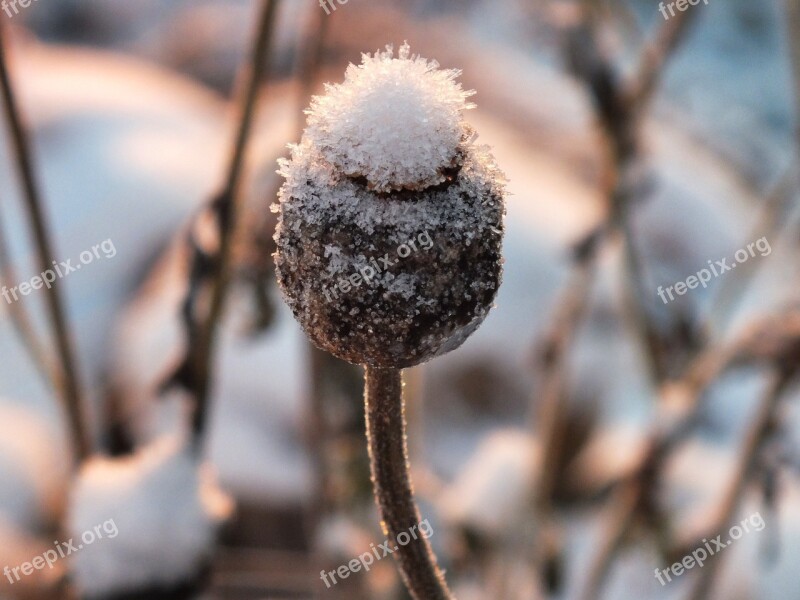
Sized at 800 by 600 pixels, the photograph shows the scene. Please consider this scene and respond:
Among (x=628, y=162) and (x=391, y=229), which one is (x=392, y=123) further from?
(x=628, y=162)

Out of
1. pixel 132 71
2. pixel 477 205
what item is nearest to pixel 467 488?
pixel 477 205

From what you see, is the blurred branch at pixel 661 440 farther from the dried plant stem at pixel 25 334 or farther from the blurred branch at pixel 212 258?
the dried plant stem at pixel 25 334

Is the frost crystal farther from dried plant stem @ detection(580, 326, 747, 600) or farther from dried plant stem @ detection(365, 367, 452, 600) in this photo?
dried plant stem @ detection(580, 326, 747, 600)

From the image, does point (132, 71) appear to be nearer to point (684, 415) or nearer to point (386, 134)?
point (684, 415)

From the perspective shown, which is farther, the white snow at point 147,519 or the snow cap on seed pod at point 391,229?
the white snow at point 147,519
